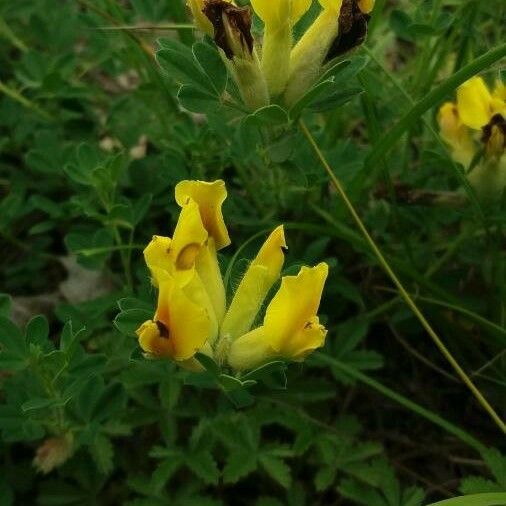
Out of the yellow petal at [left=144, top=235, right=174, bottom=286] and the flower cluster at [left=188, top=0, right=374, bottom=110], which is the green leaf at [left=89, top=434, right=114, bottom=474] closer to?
the yellow petal at [left=144, top=235, right=174, bottom=286]

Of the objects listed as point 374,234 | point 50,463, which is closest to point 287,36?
point 374,234

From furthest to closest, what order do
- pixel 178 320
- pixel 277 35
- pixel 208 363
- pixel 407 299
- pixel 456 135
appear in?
1. pixel 456 135
2. pixel 407 299
3. pixel 277 35
4. pixel 208 363
5. pixel 178 320

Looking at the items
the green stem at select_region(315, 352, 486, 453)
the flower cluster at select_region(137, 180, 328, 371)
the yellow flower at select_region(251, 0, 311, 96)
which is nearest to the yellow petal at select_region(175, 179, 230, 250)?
the flower cluster at select_region(137, 180, 328, 371)

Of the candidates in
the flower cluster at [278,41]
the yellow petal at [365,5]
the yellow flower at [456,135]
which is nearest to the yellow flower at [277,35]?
the flower cluster at [278,41]

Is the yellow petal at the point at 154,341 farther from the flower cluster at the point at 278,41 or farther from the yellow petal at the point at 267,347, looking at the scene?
the flower cluster at the point at 278,41

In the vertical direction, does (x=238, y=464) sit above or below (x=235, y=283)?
below

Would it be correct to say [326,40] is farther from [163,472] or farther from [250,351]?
[163,472]

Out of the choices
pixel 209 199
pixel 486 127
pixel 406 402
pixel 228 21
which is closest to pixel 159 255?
pixel 209 199

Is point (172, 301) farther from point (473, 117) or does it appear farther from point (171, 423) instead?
point (473, 117)

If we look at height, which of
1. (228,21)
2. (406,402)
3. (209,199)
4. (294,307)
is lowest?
(406,402)
